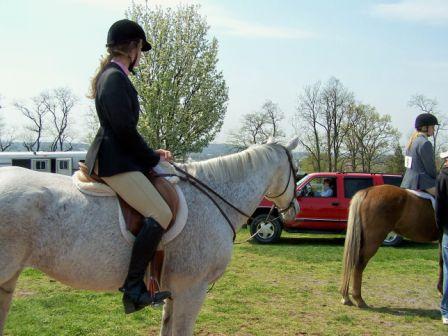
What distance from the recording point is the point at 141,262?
3.11 m

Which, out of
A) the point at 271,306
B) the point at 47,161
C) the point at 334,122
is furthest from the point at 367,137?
the point at 271,306

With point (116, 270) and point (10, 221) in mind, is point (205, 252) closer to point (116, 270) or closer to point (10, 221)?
point (116, 270)

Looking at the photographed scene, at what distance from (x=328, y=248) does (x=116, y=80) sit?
9.84m

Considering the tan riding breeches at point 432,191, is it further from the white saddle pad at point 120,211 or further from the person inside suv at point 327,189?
the person inside suv at point 327,189

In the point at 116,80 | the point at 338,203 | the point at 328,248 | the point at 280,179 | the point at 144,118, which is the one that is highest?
the point at 144,118

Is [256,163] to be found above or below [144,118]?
below

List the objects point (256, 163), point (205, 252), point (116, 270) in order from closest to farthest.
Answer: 1. point (116, 270)
2. point (205, 252)
3. point (256, 163)

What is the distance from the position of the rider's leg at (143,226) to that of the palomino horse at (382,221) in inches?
172

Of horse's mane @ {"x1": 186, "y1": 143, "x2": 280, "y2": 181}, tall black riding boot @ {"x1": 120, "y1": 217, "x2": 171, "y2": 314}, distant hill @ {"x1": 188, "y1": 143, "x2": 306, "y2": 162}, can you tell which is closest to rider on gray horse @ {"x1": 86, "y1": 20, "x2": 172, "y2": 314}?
tall black riding boot @ {"x1": 120, "y1": 217, "x2": 171, "y2": 314}

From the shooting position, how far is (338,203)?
12555 mm

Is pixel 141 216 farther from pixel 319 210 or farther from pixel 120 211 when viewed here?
pixel 319 210

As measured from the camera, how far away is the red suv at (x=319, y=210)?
40.9 ft

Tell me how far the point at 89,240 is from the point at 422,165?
5569 millimetres

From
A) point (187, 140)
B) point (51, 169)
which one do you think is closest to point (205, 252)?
point (51, 169)
